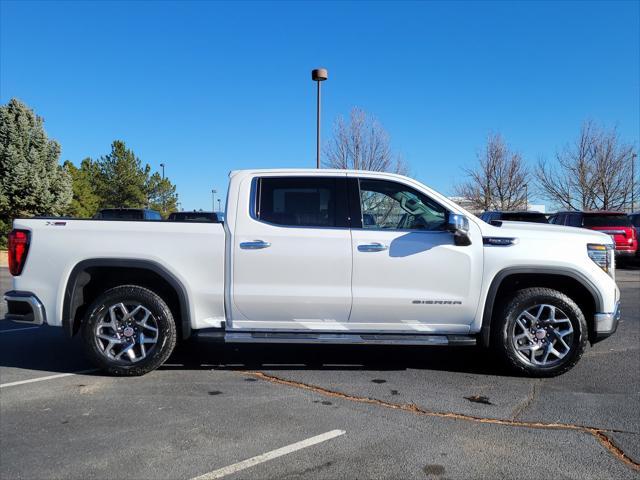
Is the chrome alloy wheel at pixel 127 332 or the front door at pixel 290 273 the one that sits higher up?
the front door at pixel 290 273

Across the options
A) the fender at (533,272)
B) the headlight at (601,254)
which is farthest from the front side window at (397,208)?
the headlight at (601,254)

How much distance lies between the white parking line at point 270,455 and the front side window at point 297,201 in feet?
6.58

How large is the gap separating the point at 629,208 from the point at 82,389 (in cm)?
3231

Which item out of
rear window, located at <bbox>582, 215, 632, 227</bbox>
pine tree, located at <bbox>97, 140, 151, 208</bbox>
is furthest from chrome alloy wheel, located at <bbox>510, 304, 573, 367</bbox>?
pine tree, located at <bbox>97, 140, 151, 208</bbox>

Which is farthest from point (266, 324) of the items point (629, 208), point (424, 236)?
point (629, 208)

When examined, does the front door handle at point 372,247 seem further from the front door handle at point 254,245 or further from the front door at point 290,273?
the front door handle at point 254,245

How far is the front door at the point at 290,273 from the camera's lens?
4793 millimetres

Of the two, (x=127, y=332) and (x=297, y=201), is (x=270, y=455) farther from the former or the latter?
(x=297, y=201)

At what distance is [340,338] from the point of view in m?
4.79

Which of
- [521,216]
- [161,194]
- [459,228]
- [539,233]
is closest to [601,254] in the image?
[539,233]

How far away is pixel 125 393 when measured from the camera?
4543 mm

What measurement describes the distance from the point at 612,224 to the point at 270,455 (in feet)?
50.6

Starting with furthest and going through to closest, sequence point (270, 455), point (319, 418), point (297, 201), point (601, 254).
Answer: point (297, 201)
point (601, 254)
point (319, 418)
point (270, 455)

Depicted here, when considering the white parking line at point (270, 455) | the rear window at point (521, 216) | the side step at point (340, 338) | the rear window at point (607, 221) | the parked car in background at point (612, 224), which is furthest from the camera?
the rear window at point (607, 221)
